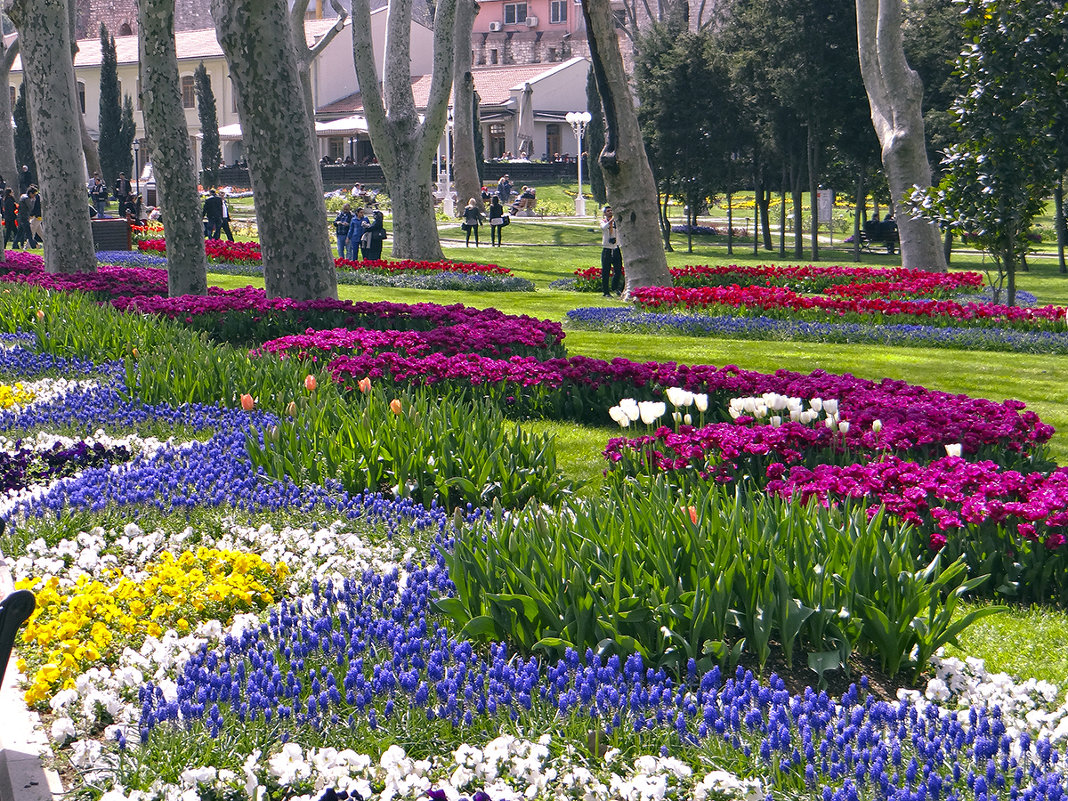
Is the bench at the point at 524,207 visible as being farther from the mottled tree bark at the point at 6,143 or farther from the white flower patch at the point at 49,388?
the white flower patch at the point at 49,388

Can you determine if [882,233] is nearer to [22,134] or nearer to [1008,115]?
[1008,115]

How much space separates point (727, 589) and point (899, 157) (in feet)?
58.3

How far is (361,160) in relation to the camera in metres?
60.9

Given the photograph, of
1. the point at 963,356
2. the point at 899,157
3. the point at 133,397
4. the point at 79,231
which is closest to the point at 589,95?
the point at 899,157

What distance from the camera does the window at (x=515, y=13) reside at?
84688 mm

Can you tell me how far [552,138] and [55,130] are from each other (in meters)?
49.0

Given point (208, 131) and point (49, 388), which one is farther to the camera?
point (208, 131)

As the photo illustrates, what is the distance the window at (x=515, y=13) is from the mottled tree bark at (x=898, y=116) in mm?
67397

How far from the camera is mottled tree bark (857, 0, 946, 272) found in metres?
19.5

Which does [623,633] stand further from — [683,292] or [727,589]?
[683,292]

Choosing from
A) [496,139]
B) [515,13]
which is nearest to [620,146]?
[496,139]

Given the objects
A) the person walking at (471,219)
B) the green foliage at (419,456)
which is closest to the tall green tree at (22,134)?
the person walking at (471,219)

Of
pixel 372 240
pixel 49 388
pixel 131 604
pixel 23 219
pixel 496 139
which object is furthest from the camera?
pixel 496 139

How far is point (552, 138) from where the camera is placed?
6394 centimetres
